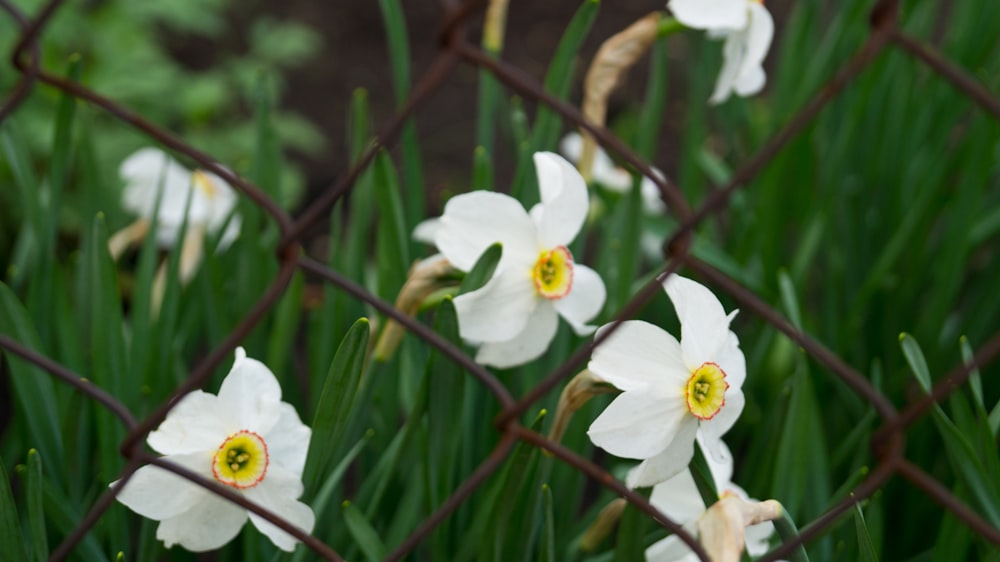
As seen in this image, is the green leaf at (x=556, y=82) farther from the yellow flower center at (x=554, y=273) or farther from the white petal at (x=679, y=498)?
the white petal at (x=679, y=498)

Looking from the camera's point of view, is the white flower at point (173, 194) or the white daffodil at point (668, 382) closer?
the white daffodil at point (668, 382)

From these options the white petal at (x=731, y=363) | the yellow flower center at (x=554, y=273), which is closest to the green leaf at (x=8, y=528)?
the yellow flower center at (x=554, y=273)

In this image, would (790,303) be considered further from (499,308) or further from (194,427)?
(194,427)

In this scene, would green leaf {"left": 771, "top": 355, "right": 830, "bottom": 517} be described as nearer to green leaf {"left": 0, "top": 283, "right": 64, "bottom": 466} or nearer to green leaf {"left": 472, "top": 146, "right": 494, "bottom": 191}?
green leaf {"left": 472, "top": 146, "right": 494, "bottom": 191}

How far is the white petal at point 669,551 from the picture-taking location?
933 millimetres

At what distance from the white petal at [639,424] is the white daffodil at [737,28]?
0.37 metres

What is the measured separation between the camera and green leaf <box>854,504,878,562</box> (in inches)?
32.5

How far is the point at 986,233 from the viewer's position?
5.12ft

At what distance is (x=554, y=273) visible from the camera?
3.00 feet

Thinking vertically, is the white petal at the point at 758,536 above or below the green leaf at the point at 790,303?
below

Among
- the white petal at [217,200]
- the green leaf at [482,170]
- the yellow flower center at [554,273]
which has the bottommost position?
the yellow flower center at [554,273]

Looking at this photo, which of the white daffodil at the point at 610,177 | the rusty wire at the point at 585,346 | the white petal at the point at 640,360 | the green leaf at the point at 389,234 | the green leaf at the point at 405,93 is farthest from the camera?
the white daffodil at the point at 610,177

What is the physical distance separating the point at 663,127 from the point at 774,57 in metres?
0.47

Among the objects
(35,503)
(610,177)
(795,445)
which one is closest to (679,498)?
(795,445)
